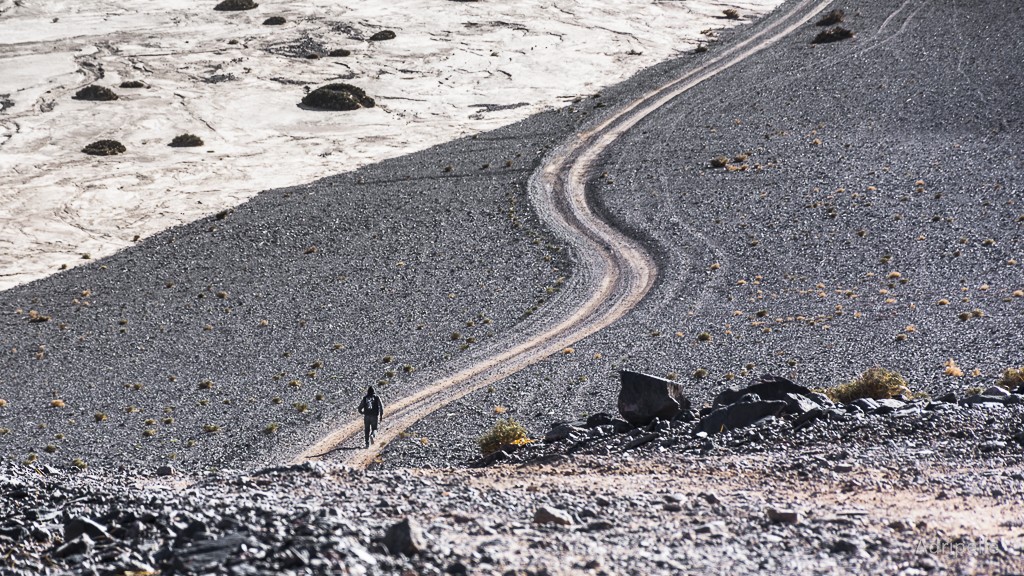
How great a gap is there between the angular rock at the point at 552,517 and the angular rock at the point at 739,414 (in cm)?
729

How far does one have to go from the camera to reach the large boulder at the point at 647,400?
70.1 ft

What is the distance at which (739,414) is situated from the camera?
2011cm

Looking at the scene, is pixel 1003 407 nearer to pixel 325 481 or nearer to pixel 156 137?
pixel 325 481

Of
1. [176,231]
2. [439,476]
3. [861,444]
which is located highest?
[861,444]

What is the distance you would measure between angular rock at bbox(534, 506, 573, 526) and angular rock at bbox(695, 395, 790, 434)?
287 inches

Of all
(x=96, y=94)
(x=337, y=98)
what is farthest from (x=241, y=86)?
(x=96, y=94)

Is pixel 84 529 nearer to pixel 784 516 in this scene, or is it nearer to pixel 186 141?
pixel 784 516

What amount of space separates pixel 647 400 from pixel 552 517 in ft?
28.5

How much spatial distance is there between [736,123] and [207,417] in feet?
123

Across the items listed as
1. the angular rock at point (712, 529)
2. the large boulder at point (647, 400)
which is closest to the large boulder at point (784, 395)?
the large boulder at point (647, 400)

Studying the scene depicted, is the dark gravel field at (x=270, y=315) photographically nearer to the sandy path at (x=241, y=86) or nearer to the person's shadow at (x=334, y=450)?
the person's shadow at (x=334, y=450)

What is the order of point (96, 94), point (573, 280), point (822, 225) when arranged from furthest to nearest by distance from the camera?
point (96, 94)
point (822, 225)
point (573, 280)

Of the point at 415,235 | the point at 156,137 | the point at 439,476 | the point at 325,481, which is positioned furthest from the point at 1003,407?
the point at 156,137

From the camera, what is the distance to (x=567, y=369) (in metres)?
29.4
